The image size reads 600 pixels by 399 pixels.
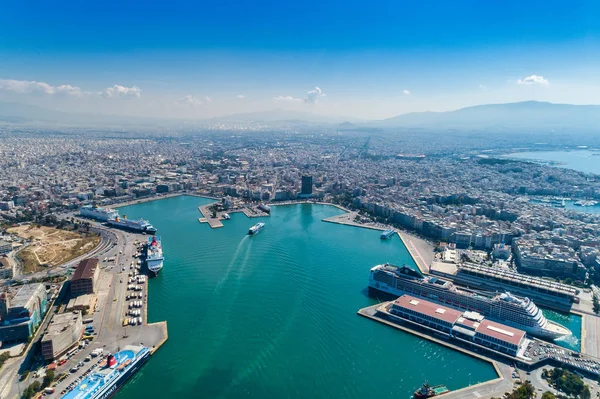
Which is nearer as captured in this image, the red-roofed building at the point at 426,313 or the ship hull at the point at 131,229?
the red-roofed building at the point at 426,313

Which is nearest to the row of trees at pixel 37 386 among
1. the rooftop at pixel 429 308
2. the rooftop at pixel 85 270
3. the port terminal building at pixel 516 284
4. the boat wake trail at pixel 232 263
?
the rooftop at pixel 85 270

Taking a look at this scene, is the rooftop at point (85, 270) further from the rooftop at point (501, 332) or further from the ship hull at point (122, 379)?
the rooftop at point (501, 332)

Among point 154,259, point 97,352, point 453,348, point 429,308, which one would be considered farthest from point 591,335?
point 154,259

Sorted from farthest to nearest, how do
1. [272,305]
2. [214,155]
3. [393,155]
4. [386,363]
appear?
[393,155] < [214,155] < [272,305] < [386,363]

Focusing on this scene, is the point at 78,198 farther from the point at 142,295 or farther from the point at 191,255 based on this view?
the point at 142,295

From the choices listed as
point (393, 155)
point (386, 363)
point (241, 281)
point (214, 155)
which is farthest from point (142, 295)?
point (393, 155)

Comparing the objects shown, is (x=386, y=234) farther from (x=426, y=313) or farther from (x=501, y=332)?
(x=501, y=332)
